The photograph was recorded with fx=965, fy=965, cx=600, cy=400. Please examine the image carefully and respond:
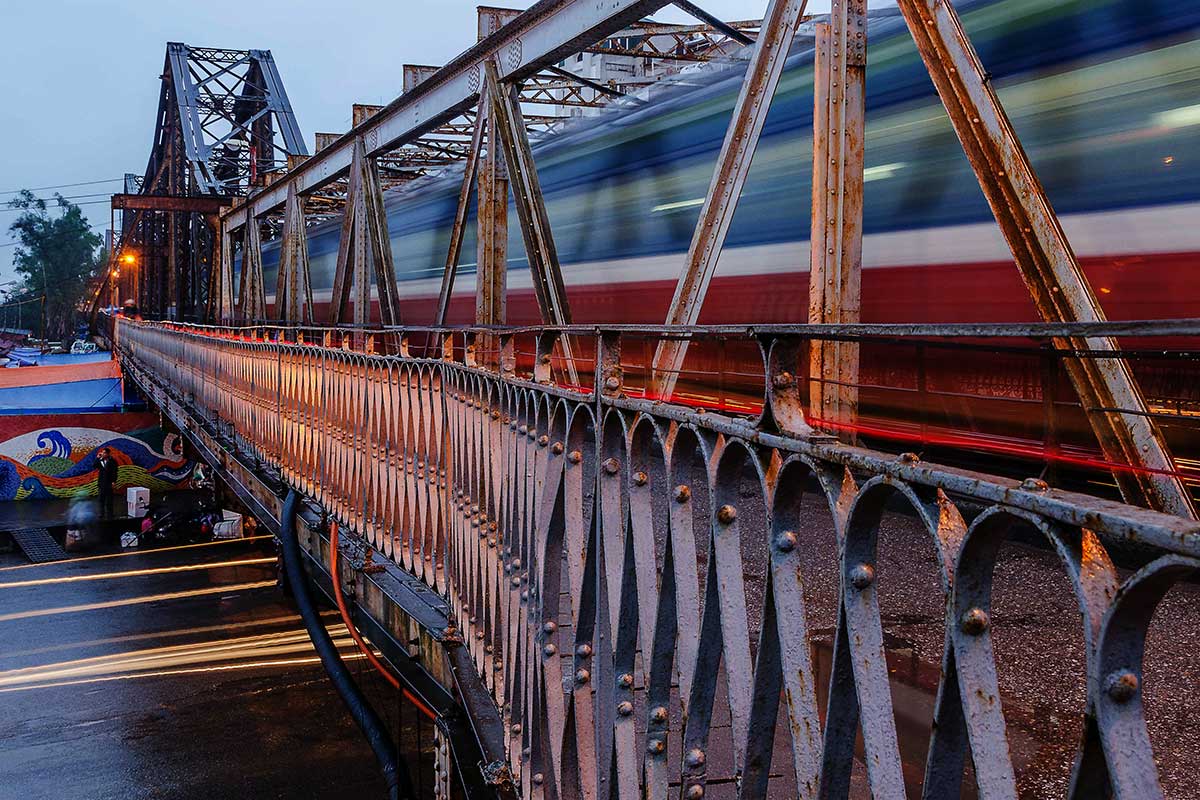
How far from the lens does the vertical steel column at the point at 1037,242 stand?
419 centimetres

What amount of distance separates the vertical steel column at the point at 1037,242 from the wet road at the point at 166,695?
827 centimetres

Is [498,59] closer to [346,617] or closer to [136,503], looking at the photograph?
[346,617]

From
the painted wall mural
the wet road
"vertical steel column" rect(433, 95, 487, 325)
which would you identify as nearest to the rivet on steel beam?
"vertical steel column" rect(433, 95, 487, 325)

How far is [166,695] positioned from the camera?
12336 mm

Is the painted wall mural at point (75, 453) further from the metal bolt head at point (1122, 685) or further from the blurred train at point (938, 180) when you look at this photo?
the metal bolt head at point (1122, 685)

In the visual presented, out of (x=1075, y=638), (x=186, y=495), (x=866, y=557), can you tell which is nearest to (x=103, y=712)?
(x=1075, y=638)

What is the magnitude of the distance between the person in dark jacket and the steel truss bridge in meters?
17.4

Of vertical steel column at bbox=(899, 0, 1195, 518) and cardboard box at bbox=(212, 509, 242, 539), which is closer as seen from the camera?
vertical steel column at bbox=(899, 0, 1195, 518)

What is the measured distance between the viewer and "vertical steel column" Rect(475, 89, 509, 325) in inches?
358

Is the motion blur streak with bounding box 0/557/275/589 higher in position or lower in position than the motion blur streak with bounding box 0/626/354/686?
lower

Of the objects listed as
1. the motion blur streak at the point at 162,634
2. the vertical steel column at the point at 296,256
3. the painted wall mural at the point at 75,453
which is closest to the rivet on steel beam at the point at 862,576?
the motion blur streak at the point at 162,634

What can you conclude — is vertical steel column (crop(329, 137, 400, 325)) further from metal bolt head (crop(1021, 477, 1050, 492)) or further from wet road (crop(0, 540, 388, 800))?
metal bolt head (crop(1021, 477, 1050, 492))

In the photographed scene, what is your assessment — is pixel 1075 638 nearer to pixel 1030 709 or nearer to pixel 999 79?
pixel 1030 709

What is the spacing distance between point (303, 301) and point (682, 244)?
1038cm
